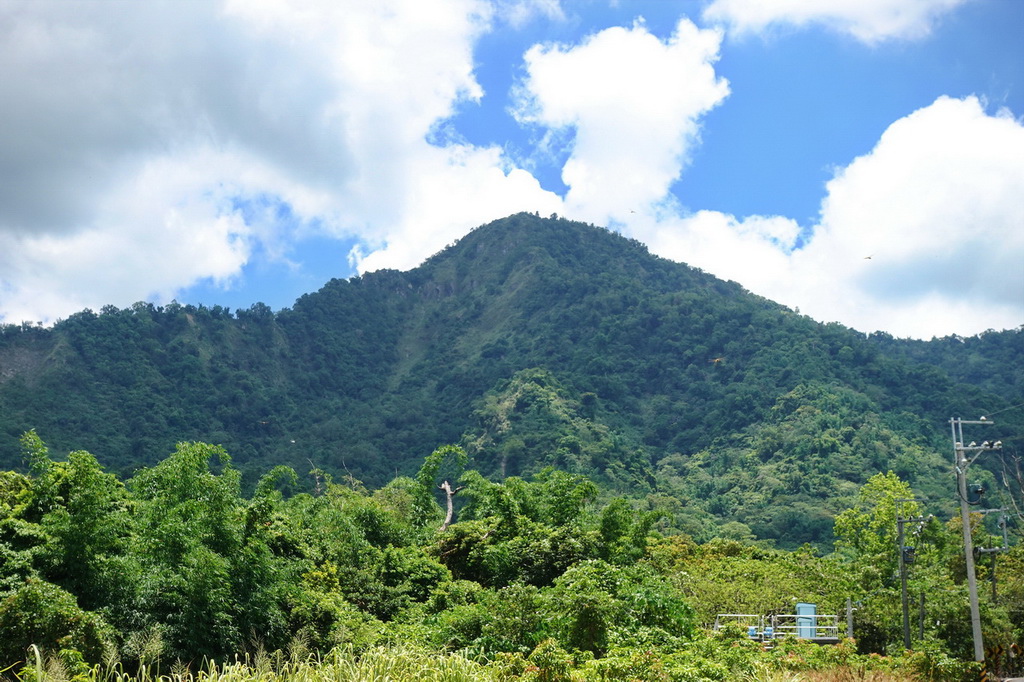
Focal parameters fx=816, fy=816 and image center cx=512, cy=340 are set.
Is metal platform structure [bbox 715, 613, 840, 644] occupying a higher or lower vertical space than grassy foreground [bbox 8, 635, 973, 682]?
lower

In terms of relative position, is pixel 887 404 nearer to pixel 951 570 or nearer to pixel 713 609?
pixel 951 570

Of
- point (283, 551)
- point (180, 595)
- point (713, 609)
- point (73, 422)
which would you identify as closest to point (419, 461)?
point (73, 422)

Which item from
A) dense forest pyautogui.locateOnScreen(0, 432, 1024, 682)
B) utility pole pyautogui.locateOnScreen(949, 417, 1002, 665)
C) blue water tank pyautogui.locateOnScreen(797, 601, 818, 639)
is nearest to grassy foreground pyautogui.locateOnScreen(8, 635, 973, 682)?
dense forest pyautogui.locateOnScreen(0, 432, 1024, 682)

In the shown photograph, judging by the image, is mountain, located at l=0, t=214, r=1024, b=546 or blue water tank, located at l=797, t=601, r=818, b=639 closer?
blue water tank, located at l=797, t=601, r=818, b=639

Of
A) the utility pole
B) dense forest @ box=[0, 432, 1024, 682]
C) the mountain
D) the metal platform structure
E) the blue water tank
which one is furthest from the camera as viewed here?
the mountain

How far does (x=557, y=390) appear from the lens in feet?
252

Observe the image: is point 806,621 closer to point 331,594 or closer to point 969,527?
point 969,527

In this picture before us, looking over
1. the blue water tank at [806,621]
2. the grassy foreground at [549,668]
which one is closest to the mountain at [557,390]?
the blue water tank at [806,621]

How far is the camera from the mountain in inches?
2328

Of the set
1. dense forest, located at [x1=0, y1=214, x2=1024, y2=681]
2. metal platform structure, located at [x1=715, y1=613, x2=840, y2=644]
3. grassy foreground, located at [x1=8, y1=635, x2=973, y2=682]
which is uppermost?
dense forest, located at [x1=0, y1=214, x2=1024, y2=681]

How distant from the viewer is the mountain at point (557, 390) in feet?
194

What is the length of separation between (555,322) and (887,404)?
4254 centimetres

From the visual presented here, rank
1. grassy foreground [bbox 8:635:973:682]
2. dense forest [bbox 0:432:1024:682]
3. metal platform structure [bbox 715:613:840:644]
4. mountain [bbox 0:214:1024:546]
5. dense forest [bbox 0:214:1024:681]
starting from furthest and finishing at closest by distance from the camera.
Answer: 1. mountain [bbox 0:214:1024:546]
2. metal platform structure [bbox 715:613:840:644]
3. dense forest [bbox 0:214:1024:681]
4. dense forest [bbox 0:432:1024:682]
5. grassy foreground [bbox 8:635:973:682]

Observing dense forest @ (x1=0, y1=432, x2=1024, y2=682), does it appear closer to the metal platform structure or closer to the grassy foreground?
the grassy foreground
